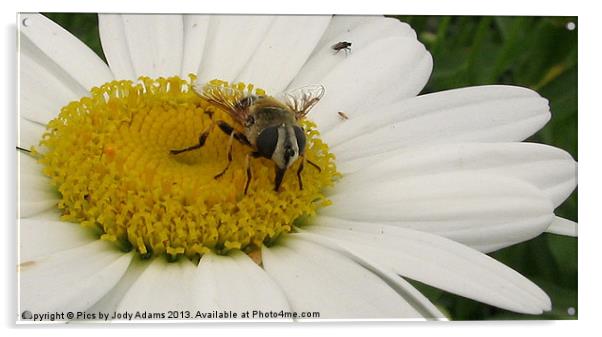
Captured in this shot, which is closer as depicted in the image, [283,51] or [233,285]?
A: [233,285]

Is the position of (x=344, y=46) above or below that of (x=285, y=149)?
above

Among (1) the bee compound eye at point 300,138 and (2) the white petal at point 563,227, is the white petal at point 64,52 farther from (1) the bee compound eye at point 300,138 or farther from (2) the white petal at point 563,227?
(2) the white petal at point 563,227

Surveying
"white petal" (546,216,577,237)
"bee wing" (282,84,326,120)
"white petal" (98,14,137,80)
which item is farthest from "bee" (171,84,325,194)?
"white petal" (546,216,577,237)

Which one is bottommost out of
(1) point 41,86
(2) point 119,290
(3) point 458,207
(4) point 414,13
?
(2) point 119,290

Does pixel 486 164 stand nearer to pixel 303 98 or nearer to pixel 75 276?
pixel 303 98

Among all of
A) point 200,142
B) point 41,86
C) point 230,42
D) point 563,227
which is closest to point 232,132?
point 200,142

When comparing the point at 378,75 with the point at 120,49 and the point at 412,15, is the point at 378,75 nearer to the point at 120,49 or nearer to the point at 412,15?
the point at 412,15
